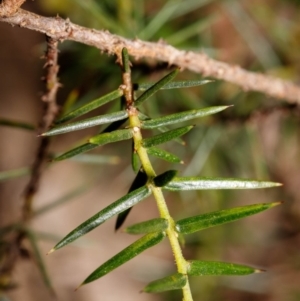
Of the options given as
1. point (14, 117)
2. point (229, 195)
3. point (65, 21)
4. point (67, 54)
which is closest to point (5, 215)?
point (14, 117)

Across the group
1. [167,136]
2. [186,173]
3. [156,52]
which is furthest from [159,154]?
[186,173]

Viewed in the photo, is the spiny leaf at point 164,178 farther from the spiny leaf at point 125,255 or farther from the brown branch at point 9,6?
the brown branch at point 9,6

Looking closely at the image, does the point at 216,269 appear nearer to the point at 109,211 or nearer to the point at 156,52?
the point at 109,211

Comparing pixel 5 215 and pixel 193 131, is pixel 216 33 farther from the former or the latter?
pixel 5 215

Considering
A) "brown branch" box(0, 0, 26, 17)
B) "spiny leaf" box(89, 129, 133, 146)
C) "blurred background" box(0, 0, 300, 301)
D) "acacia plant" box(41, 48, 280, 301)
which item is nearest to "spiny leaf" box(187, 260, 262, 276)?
"acacia plant" box(41, 48, 280, 301)

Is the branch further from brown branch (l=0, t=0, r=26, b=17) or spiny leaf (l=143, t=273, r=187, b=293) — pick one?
spiny leaf (l=143, t=273, r=187, b=293)

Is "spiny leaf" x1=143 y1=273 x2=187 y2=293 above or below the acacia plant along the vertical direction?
below

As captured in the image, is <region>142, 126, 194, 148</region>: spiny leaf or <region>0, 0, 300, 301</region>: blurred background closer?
<region>142, 126, 194, 148</region>: spiny leaf
